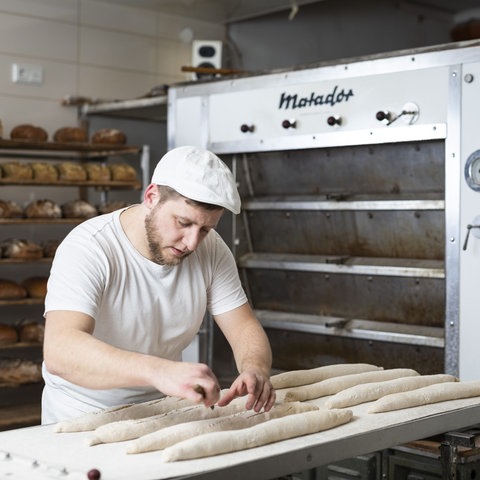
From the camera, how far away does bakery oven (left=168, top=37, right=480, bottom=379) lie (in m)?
3.61

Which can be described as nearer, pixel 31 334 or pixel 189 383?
pixel 189 383

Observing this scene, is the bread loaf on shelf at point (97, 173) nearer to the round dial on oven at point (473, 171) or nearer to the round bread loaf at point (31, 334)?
the round bread loaf at point (31, 334)

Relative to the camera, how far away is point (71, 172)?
15.8ft

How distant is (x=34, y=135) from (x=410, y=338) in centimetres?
235

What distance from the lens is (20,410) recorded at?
4.73 meters

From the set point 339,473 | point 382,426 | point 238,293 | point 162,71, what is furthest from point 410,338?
point 162,71

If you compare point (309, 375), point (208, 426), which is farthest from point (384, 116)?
point (208, 426)

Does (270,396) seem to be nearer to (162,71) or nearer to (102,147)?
(102,147)

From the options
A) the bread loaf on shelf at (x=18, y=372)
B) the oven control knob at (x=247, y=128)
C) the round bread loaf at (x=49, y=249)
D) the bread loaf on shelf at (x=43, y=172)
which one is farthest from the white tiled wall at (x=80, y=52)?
the oven control knob at (x=247, y=128)

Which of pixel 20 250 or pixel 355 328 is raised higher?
pixel 20 250

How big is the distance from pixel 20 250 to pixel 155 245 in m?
2.38

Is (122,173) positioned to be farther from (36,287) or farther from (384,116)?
(384,116)

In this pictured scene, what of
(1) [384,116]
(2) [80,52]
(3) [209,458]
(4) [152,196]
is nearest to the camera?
(3) [209,458]

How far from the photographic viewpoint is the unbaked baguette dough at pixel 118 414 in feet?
7.04
